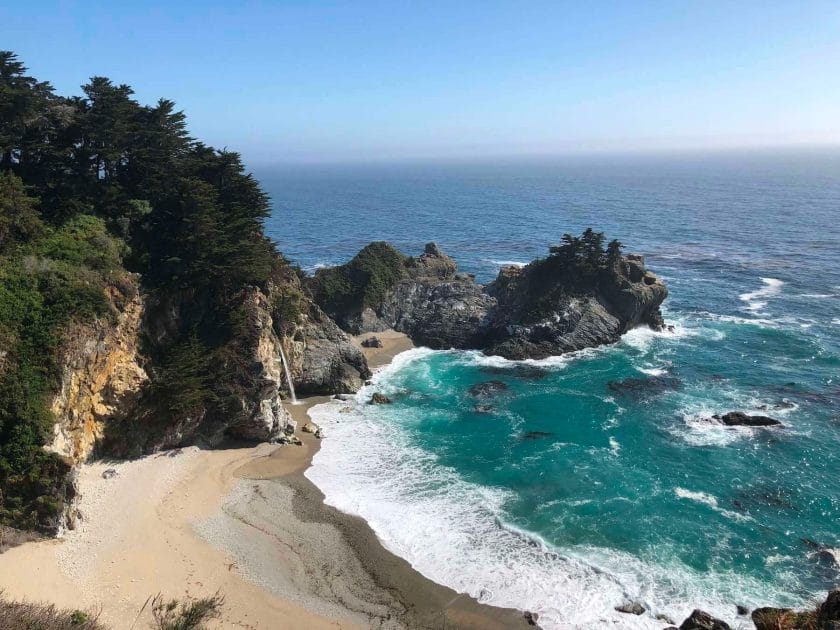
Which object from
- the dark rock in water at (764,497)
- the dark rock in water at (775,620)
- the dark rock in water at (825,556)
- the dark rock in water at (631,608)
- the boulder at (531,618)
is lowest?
the boulder at (531,618)

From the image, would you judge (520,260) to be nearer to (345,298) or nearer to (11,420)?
(345,298)

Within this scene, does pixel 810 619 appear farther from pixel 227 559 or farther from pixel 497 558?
pixel 227 559

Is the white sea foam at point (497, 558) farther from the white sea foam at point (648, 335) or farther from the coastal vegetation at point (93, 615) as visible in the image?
the white sea foam at point (648, 335)

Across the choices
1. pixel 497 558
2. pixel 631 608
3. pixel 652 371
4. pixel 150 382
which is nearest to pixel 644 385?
pixel 652 371

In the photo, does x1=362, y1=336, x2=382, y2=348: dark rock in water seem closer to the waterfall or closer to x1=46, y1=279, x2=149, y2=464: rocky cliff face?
the waterfall

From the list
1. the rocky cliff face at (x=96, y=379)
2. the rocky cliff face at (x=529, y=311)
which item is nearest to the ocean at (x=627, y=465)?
the rocky cliff face at (x=529, y=311)
